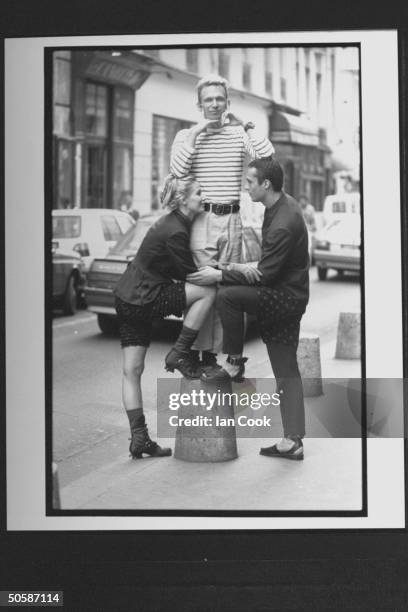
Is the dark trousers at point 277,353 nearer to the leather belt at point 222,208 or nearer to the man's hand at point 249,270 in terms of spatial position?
the man's hand at point 249,270

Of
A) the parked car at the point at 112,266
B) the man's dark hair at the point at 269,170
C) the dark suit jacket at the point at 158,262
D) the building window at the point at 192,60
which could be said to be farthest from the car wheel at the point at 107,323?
the building window at the point at 192,60

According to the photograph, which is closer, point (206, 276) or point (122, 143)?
point (206, 276)

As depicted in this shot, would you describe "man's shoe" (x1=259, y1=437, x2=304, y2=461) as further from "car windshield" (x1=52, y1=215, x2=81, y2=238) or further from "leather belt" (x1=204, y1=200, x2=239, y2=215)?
"car windshield" (x1=52, y1=215, x2=81, y2=238)

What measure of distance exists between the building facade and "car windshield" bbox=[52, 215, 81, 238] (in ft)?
0.29

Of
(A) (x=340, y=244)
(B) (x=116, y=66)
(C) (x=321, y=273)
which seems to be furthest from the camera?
(A) (x=340, y=244)

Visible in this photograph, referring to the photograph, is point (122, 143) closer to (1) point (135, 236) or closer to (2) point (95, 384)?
(1) point (135, 236)

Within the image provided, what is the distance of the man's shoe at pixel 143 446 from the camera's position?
588cm

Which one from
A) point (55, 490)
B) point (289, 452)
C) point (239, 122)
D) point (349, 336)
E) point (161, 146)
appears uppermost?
point (239, 122)

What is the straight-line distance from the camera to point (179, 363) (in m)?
5.87

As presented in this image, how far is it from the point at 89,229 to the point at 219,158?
34.3 inches

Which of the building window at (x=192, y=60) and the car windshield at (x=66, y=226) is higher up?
the building window at (x=192, y=60)
